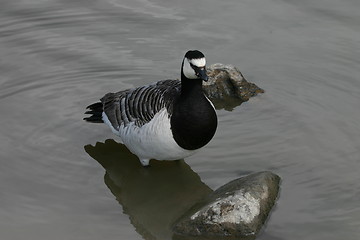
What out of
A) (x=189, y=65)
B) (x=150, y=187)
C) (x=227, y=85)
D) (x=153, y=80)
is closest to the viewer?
(x=189, y=65)

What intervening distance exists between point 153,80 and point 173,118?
3126 millimetres

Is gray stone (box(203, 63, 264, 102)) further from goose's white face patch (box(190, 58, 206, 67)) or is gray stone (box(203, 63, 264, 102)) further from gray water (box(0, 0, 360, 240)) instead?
goose's white face patch (box(190, 58, 206, 67))

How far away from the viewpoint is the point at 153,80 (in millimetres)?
11953

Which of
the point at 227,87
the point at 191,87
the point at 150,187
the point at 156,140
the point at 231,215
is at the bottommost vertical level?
the point at 150,187

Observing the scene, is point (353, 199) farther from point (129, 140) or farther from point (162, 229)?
point (129, 140)

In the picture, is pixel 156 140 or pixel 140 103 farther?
pixel 140 103

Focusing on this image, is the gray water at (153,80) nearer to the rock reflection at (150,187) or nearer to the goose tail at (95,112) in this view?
the rock reflection at (150,187)

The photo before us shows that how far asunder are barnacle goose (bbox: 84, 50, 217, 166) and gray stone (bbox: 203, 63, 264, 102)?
2.11 metres

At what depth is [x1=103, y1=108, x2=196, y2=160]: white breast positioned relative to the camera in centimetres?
892

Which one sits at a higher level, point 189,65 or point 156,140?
point 189,65

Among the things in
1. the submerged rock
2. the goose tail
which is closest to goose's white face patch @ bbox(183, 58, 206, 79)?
the goose tail

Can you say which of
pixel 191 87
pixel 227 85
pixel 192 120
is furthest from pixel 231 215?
pixel 227 85

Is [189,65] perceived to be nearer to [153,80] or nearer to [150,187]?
[150,187]

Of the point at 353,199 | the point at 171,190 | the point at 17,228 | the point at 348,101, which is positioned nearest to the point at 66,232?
the point at 17,228
